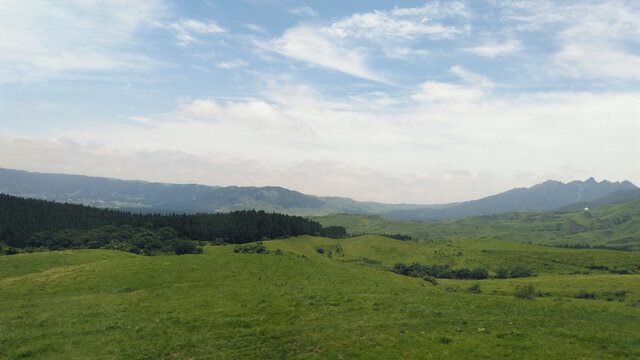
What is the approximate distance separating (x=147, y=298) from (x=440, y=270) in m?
132

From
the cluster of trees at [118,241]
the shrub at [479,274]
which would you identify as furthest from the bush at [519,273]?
the cluster of trees at [118,241]

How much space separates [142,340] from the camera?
28.2 m

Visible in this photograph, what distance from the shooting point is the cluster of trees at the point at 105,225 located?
148625 millimetres

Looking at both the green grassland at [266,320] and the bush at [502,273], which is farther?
the bush at [502,273]

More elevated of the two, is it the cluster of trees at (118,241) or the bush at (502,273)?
the cluster of trees at (118,241)

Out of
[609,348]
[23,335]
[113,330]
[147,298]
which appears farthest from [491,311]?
[23,335]

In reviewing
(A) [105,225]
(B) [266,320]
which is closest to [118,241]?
(A) [105,225]

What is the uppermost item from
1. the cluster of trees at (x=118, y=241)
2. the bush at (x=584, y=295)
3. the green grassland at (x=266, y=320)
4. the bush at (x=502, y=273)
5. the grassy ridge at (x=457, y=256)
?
the green grassland at (x=266, y=320)

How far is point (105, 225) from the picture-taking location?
563 ft

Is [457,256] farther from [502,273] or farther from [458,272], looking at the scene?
[458,272]

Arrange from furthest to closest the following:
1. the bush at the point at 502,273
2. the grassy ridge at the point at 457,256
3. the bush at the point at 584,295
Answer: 1. the grassy ridge at the point at 457,256
2. the bush at the point at 502,273
3. the bush at the point at 584,295

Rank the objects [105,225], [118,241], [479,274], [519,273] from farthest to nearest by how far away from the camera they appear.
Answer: [105,225], [519,273], [479,274], [118,241]

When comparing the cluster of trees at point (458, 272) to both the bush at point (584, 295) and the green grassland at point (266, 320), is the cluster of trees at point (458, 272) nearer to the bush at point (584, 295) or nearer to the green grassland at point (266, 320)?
the bush at point (584, 295)

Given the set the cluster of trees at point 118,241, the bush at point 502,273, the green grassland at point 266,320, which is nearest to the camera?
the green grassland at point 266,320
